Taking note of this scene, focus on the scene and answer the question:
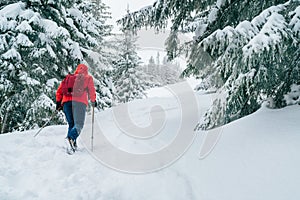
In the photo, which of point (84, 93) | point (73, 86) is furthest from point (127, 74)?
point (73, 86)

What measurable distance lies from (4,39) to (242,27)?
7396 mm

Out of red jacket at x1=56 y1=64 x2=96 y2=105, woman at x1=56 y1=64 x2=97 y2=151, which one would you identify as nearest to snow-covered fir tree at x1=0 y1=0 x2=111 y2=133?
red jacket at x1=56 y1=64 x2=96 y2=105

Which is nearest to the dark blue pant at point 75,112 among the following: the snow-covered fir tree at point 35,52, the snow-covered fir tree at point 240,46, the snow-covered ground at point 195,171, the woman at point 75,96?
the woman at point 75,96

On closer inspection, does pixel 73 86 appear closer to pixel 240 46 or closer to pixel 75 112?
pixel 75 112

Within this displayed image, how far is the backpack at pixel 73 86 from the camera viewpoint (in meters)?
6.33

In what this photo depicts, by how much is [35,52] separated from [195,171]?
7235 mm

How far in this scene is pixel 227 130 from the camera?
17.7 ft

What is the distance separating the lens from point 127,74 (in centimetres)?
2614

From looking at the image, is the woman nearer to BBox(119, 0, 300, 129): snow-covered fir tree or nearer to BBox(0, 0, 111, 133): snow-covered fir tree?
BBox(119, 0, 300, 129): snow-covered fir tree

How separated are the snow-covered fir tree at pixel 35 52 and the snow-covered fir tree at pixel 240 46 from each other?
364 cm

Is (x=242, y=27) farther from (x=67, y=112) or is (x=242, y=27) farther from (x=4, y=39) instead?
(x=4, y=39)

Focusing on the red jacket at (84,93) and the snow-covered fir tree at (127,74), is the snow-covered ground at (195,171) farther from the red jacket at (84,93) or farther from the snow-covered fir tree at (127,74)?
the snow-covered fir tree at (127,74)

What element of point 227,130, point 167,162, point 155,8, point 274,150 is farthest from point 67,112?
point 274,150

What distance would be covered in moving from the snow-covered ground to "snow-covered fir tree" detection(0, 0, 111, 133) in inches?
145
